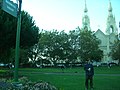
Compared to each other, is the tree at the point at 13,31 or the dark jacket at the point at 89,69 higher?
the tree at the point at 13,31

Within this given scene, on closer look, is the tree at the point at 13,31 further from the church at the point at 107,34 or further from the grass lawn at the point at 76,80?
the church at the point at 107,34

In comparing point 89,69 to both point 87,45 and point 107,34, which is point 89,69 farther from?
point 107,34

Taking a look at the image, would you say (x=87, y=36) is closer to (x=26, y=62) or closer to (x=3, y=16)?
(x=26, y=62)

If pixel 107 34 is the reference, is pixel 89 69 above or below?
below

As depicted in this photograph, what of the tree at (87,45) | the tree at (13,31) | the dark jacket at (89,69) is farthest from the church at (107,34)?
the dark jacket at (89,69)

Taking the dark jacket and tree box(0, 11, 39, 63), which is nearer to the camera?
the dark jacket

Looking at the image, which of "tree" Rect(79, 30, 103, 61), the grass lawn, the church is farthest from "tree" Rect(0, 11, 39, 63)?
the church

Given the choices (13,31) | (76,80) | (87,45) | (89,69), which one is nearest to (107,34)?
(87,45)

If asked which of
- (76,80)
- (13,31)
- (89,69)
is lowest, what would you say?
(76,80)

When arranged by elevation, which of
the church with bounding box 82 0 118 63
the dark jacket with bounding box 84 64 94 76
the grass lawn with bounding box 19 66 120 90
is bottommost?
the grass lawn with bounding box 19 66 120 90

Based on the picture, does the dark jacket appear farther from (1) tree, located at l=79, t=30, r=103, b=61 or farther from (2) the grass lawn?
(1) tree, located at l=79, t=30, r=103, b=61

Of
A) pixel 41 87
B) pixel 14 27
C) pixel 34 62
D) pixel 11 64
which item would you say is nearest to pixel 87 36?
pixel 34 62

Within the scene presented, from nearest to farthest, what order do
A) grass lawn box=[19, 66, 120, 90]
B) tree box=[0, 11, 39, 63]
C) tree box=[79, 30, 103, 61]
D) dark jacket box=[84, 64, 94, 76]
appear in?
dark jacket box=[84, 64, 94, 76] → grass lawn box=[19, 66, 120, 90] → tree box=[0, 11, 39, 63] → tree box=[79, 30, 103, 61]

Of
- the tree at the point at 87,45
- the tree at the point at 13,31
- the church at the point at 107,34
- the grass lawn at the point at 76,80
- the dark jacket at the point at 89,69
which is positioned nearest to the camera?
the dark jacket at the point at 89,69
